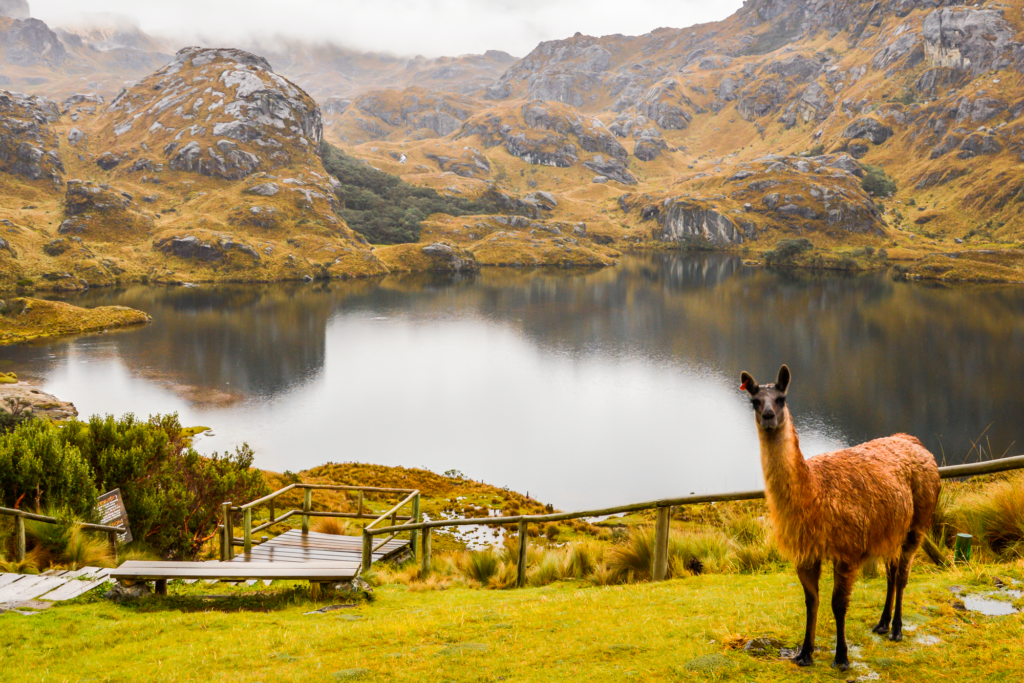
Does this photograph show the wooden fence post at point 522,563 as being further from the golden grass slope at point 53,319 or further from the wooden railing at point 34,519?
the golden grass slope at point 53,319

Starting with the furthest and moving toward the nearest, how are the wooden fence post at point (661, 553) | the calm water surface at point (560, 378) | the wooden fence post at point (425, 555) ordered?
1. the calm water surface at point (560, 378)
2. the wooden fence post at point (425, 555)
3. the wooden fence post at point (661, 553)

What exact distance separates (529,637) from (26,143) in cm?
21347

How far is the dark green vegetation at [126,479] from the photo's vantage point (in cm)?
1250

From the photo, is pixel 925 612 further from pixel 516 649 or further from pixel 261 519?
pixel 261 519

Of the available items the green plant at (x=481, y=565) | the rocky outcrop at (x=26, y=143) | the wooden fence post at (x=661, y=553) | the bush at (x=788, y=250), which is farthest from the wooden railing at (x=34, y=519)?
the rocky outcrop at (x=26, y=143)

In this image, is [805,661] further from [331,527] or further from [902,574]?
[331,527]

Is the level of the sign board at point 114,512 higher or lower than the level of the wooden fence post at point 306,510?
higher

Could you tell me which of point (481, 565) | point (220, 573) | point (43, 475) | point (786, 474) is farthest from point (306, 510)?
point (786, 474)

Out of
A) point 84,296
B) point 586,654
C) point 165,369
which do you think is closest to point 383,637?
point 586,654

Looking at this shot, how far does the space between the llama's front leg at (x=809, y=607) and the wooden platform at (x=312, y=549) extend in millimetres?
8403

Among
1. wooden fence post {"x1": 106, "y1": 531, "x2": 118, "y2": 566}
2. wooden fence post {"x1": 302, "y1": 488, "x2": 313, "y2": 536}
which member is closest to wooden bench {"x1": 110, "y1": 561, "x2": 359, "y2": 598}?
wooden fence post {"x1": 106, "y1": 531, "x2": 118, "y2": 566}

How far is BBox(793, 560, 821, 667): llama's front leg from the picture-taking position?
16.7ft

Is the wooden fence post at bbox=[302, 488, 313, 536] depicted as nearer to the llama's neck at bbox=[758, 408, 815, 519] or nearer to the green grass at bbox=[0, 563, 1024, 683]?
the green grass at bbox=[0, 563, 1024, 683]

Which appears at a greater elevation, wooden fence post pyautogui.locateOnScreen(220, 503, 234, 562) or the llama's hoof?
the llama's hoof
